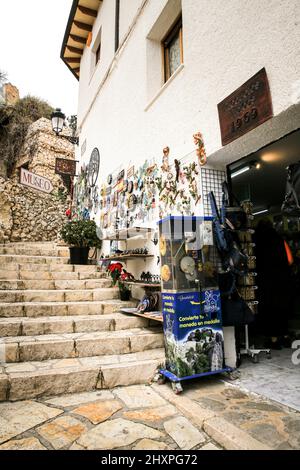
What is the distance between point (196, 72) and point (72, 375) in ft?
13.3

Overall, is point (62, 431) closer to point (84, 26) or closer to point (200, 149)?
point (200, 149)

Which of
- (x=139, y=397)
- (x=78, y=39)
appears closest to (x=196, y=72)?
(x=139, y=397)

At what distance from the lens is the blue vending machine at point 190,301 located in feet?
9.07

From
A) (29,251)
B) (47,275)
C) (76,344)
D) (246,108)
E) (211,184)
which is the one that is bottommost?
(76,344)

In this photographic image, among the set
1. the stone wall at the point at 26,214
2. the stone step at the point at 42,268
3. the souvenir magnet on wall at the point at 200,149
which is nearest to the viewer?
the souvenir magnet on wall at the point at 200,149

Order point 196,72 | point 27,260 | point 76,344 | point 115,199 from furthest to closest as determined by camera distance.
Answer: point 115,199 < point 27,260 < point 196,72 < point 76,344

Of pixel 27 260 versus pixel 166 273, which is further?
pixel 27 260

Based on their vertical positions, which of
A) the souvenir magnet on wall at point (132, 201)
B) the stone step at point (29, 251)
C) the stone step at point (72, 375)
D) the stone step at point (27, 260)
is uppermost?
the souvenir magnet on wall at point (132, 201)

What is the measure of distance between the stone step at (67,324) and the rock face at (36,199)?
5.64 m

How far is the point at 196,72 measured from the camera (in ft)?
12.1

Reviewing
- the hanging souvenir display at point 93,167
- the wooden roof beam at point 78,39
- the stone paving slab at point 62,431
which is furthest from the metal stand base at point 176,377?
the wooden roof beam at point 78,39

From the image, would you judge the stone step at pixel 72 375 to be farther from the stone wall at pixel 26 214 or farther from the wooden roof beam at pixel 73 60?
the wooden roof beam at pixel 73 60

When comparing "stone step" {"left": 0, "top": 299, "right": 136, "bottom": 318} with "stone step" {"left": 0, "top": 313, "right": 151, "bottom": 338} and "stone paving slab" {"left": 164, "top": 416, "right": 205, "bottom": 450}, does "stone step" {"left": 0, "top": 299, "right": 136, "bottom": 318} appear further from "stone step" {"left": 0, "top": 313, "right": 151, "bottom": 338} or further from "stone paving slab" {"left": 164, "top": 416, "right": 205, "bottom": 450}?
"stone paving slab" {"left": 164, "top": 416, "right": 205, "bottom": 450}

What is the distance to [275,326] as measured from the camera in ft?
12.9
